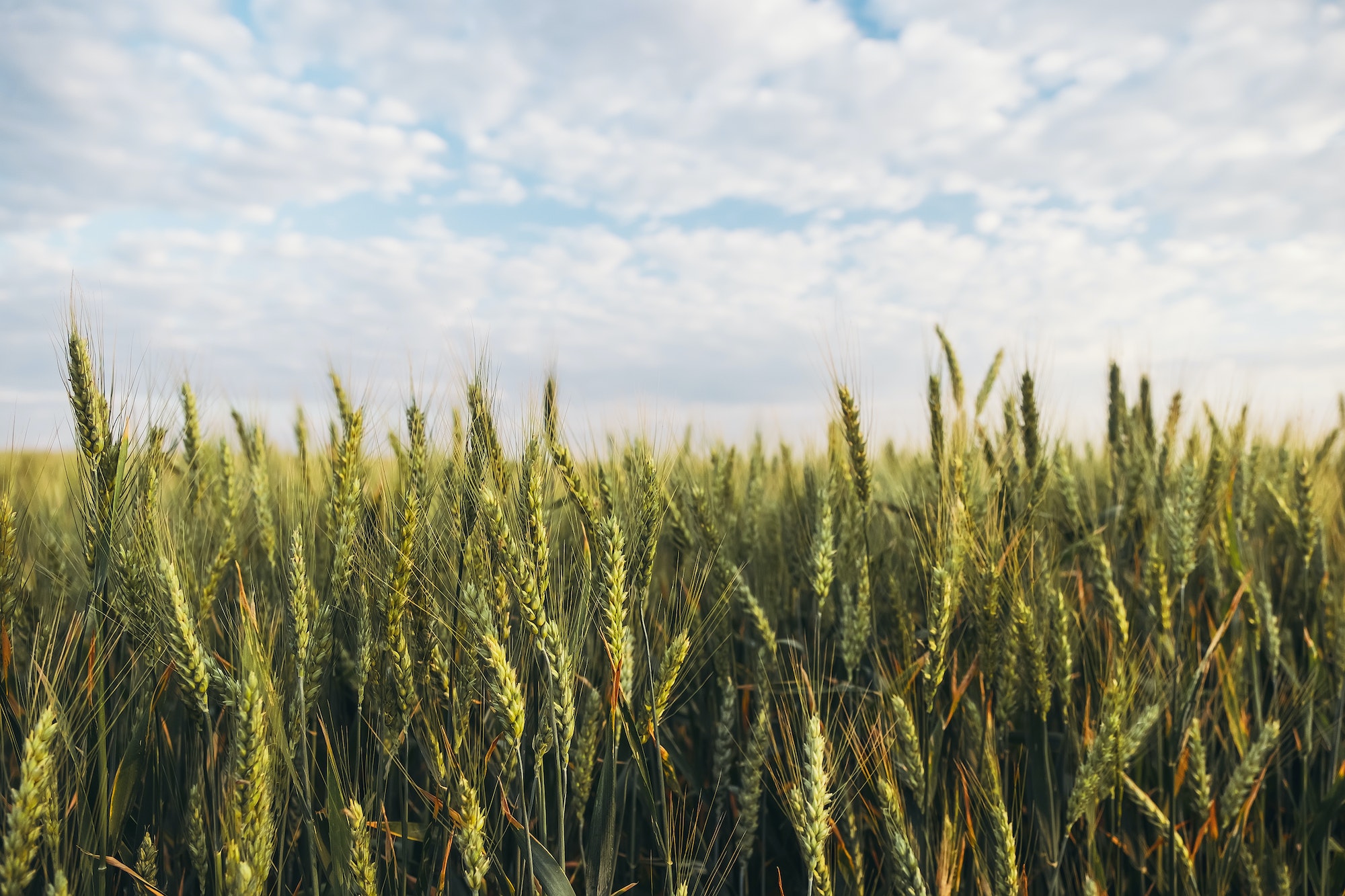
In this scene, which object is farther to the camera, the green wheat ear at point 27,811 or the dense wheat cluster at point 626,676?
the dense wheat cluster at point 626,676

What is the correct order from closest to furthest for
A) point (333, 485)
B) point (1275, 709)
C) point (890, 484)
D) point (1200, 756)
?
point (333, 485)
point (1200, 756)
point (1275, 709)
point (890, 484)

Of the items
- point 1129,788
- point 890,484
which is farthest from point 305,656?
point 890,484

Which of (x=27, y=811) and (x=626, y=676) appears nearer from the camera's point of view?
(x=27, y=811)

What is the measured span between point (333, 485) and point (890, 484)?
2.51 metres

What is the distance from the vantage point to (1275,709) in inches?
106

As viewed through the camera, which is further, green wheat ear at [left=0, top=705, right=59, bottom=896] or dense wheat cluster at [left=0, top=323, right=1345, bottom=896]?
dense wheat cluster at [left=0, top=323, right=1345, bottom=896]

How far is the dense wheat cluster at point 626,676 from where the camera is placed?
4.80 feet

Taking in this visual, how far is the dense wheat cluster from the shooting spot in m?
1.46

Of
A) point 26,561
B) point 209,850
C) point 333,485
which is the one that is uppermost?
point 333,485

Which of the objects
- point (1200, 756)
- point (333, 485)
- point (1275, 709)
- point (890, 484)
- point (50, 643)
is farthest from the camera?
point (890, 484)

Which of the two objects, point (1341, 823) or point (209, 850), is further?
point (1341, 823)

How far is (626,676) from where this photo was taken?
1729mm

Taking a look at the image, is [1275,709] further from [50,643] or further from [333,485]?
[50,643]

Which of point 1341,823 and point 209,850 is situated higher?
point 209,850
